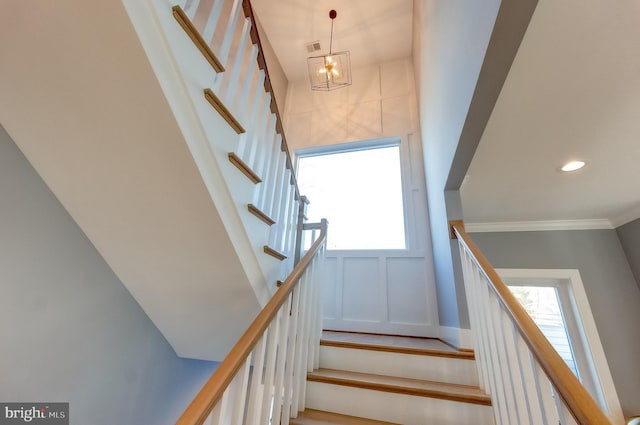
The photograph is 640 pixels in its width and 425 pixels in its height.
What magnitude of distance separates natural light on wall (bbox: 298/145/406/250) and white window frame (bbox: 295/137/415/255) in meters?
0.03

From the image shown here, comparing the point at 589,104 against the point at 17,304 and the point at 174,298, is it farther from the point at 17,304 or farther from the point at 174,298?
the point at 17,304

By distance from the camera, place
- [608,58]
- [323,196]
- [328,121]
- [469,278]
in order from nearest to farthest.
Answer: [608,58], [469,278], [323,196], [328,121]

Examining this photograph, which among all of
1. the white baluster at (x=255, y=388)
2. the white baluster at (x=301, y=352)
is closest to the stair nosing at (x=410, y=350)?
the white baluster at (x=301, y=352)

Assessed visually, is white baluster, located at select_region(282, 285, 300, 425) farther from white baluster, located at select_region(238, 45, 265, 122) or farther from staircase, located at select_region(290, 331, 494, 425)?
white baluster, located at select_region(238, 45, 265, 122)

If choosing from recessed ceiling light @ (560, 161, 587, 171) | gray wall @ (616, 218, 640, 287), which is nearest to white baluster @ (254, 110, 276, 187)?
recessed ceiling light @ (560, 161, 587, 171)

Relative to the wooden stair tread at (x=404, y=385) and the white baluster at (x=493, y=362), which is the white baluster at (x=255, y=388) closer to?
the wooden stair tread at (x=404, y=385)

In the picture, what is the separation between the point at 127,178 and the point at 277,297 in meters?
0.93

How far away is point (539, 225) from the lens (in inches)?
116

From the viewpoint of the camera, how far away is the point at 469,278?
1.60m

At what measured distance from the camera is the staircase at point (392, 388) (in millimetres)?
1436

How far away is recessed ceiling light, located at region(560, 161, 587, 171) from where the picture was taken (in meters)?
1.93

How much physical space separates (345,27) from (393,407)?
14.1 feet

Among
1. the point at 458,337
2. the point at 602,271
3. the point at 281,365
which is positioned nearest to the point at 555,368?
the point at 281,365

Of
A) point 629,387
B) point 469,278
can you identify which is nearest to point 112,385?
point 469,278
